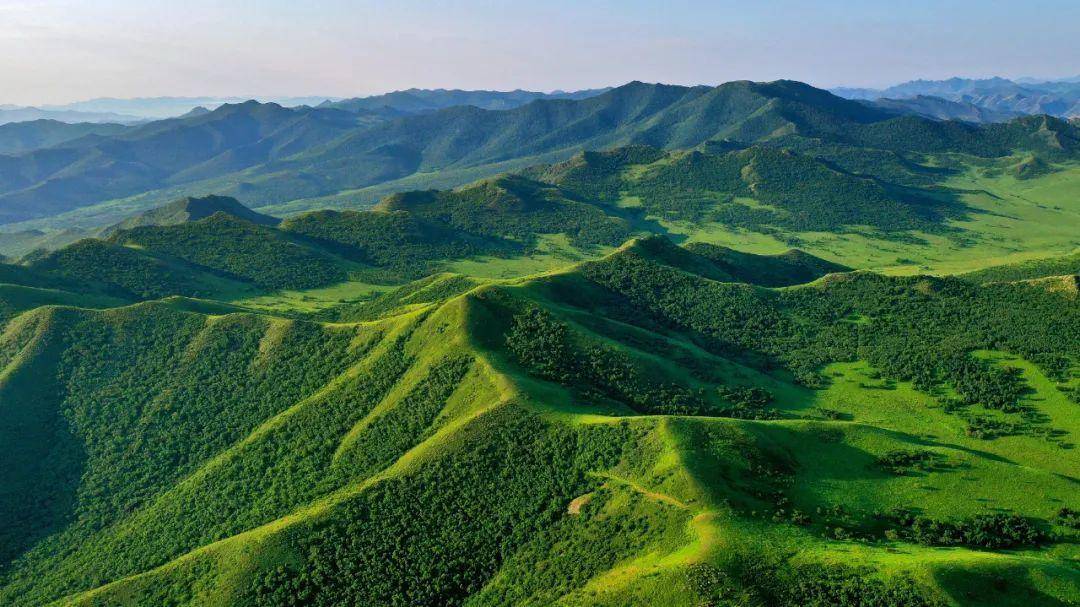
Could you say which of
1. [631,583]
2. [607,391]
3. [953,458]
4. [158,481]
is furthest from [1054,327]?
[158,481]

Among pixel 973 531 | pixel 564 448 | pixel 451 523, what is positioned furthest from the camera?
pixel 564 448

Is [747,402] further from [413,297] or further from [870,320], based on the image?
[413,297]

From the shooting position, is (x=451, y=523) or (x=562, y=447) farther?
(x=562, y=447)

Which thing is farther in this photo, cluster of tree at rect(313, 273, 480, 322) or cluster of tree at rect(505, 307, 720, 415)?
cluster of tree at rect(313, 273, 480, 322)

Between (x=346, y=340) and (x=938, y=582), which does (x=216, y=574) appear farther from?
(x=938, y=582)

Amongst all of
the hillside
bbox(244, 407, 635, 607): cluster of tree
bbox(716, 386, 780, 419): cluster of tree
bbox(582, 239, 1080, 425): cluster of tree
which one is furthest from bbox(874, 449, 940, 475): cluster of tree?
bbox(582, 239, 1080, 425): cluster of tree

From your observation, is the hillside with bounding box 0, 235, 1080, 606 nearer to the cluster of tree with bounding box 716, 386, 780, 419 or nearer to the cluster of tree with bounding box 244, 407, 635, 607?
the cluster of tree with bounding box 244, 407, 635, 607

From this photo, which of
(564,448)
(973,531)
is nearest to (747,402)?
(564,448)

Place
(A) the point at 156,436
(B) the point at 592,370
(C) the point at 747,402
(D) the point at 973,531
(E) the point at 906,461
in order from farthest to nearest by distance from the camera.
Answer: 1. (A) the point at 156,436
2. (C) the point at 747,402
3. (B) the point at 592,370
4. (E) the point at 906,461
5. (D) the point at 973,531
